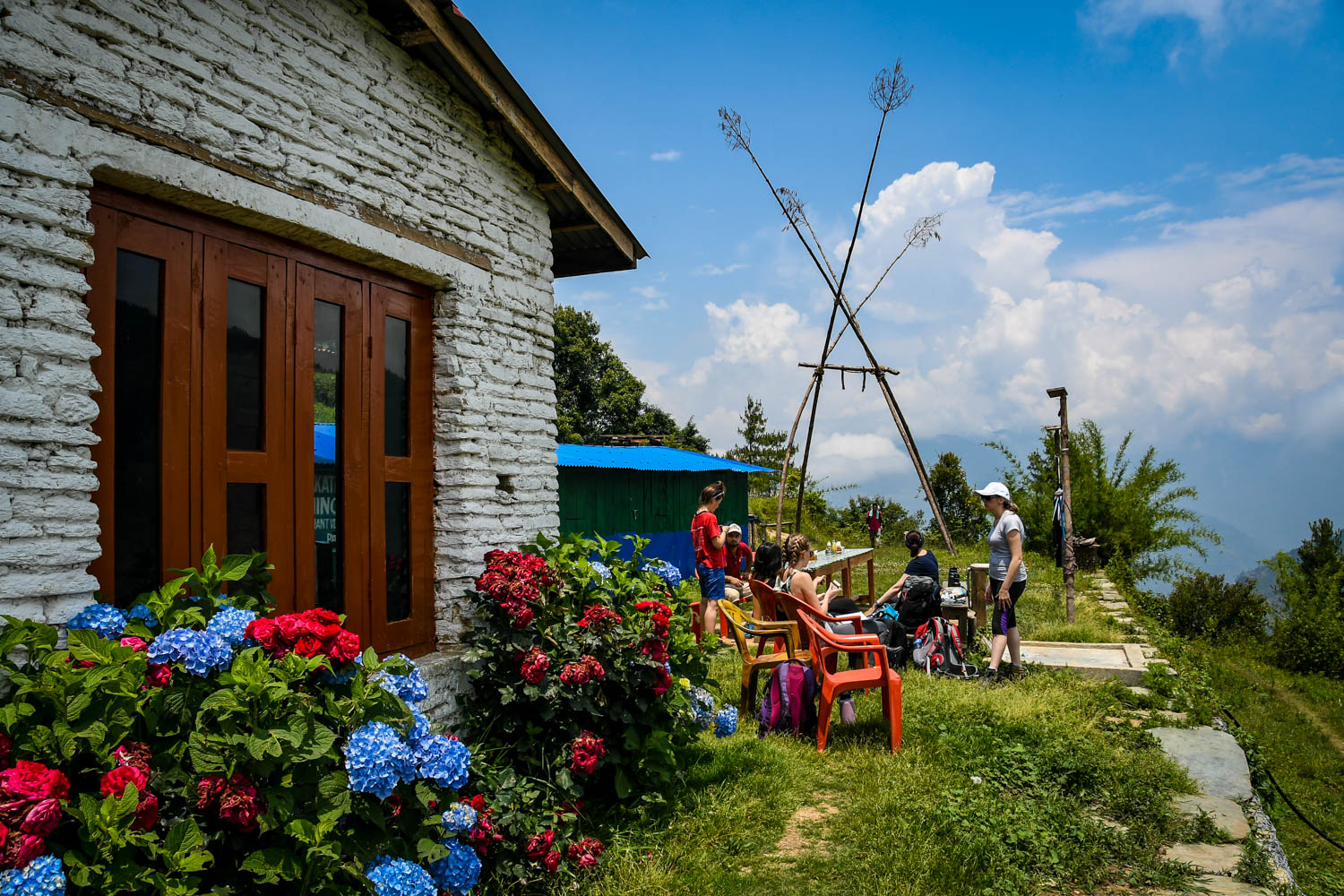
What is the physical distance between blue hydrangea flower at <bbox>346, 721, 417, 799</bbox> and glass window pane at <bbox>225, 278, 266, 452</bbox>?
1.46 meters

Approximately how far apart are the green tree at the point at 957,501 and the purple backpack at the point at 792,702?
1774cm

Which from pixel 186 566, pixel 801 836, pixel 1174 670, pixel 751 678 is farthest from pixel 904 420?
pixel 186 566

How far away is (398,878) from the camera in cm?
243

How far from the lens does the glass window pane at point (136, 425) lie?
2.76 metres

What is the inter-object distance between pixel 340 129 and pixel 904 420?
8.41m

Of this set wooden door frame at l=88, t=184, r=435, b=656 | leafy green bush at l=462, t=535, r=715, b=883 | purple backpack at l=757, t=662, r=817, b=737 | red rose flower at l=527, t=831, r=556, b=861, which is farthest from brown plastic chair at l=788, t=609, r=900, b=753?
wooden door frame at l=88, t=184, r=435, b=656

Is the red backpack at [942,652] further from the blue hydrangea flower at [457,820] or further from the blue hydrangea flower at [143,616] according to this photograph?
the blue hydrangea flower at [143,616]

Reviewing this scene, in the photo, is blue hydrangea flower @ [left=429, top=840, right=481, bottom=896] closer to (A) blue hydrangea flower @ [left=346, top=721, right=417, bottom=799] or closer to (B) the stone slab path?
(A) blue hydrangea flower @ [left=346, top=721, right=417, bottom=799]

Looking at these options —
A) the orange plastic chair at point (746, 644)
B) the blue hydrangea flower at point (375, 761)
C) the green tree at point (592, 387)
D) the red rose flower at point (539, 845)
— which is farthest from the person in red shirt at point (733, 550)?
the green tree at point (592, 387)

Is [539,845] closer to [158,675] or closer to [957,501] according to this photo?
[158,675]

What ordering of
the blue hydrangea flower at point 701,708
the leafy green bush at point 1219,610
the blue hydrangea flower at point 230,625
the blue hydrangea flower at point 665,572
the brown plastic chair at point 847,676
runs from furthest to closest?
1. the leafy green bush at point 1219,610
2. the brown plastic chair at point 847,676
3. the blue hydrangea flower at point 665,572
4. the blue hydrangea flower at point 701,708
5. the blue hydrangea flower at point 230,625

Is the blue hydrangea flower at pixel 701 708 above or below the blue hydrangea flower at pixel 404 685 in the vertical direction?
below

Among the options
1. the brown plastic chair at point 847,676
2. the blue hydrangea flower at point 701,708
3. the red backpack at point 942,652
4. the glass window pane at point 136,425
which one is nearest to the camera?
the glass window pane at point 136,425

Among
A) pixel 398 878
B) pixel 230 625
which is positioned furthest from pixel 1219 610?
pixel 230 625
